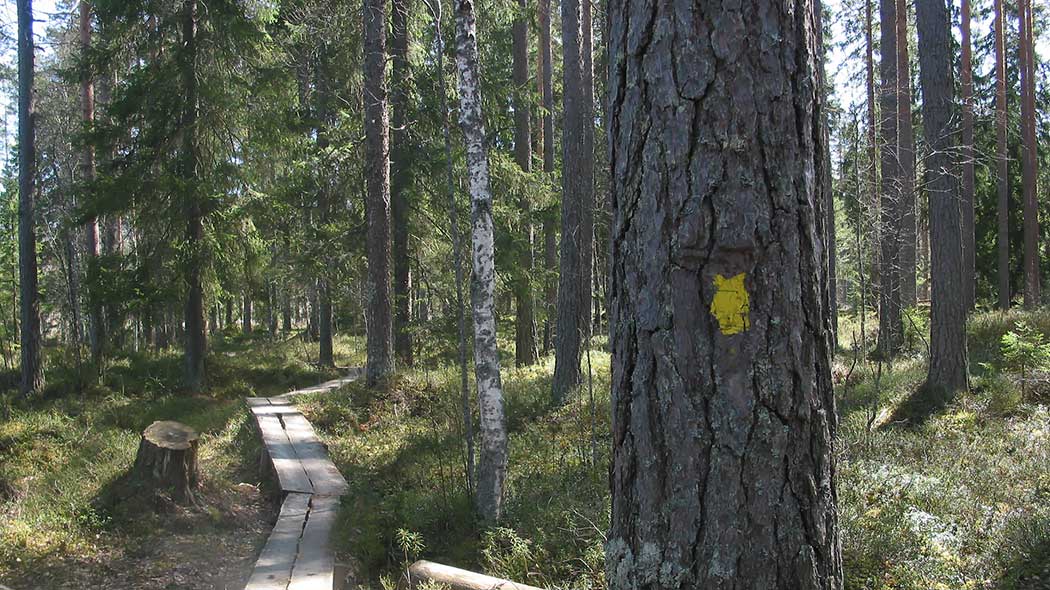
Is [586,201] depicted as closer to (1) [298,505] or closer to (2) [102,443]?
(1) [298,505]

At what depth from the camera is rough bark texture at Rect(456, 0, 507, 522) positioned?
671 cm

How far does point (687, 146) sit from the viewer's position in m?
1.79

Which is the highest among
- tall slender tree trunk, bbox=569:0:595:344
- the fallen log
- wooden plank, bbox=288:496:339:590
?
tall slender tree trunk, bbox=569:0:595:344

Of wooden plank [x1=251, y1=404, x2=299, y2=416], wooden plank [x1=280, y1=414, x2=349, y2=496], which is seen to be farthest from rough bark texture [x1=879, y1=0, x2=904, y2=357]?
wooden plank [x1=251, y1=404, x2=299, y2=416]

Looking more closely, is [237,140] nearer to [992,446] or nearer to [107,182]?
[107,182]

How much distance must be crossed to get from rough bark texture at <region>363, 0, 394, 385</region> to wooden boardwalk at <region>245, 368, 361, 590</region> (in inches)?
76.3

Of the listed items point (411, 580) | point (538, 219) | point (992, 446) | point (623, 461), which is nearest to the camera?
point (623, 461)

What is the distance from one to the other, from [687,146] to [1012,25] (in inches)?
1169

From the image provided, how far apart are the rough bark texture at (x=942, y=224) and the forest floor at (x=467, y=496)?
0.64 meters

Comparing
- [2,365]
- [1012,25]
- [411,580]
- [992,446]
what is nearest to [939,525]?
[992,446]

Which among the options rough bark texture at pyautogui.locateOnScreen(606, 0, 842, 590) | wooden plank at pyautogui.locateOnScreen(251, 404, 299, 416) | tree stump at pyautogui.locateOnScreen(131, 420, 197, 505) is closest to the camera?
rough bark texture at pyautogui.locateOnScreen(606, 0, 842, 590)

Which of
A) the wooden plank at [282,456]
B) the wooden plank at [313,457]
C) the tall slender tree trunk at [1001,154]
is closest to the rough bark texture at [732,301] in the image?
the wooden plank at [313,457]

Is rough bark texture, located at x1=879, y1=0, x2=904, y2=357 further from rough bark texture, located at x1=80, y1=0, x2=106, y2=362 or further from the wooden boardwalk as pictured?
rough bark texture, located at x1=80, y1=0, x2=106, y2=362

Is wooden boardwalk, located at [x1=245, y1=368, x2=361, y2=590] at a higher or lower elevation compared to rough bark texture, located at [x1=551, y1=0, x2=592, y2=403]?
lower
